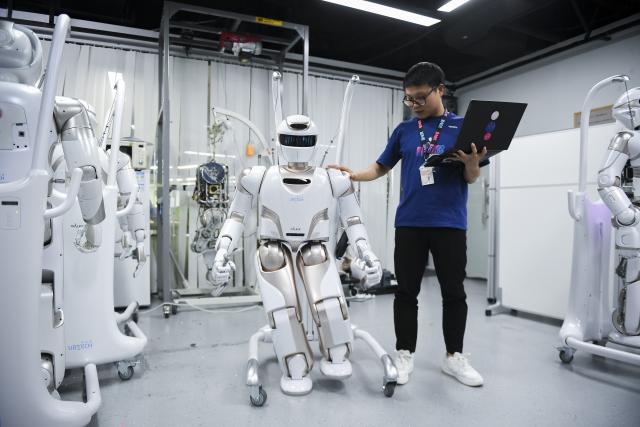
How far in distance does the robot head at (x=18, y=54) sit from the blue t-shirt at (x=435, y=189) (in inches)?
63.7

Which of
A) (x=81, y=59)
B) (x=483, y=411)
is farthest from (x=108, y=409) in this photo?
(x=81, y=59)

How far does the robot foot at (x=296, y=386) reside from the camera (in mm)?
1860

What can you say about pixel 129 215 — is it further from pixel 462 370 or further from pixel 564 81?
pixel 564 81

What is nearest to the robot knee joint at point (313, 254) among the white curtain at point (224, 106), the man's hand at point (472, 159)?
the man's hand at point (472, 159)

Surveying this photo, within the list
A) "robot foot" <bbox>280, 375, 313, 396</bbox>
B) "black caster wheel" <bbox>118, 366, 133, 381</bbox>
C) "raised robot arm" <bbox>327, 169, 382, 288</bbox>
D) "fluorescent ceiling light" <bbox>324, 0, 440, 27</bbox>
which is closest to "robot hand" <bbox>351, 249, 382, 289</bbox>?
"raised robot arm" <bbox>327, 169, 382, 288</bbox>

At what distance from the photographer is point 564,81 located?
4.68 metres

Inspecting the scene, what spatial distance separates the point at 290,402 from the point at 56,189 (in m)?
1.46

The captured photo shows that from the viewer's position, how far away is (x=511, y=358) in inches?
99.3

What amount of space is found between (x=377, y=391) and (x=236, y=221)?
1082 millimetres

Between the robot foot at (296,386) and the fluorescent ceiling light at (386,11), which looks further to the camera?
the fluorescent ceiling light at (386,11)

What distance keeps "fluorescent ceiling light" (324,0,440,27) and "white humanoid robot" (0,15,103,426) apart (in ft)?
9.55

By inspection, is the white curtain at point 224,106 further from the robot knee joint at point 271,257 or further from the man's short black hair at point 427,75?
the robot knee joint at point 271,257

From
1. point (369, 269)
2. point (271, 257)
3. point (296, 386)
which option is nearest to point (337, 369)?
point (296, 386)

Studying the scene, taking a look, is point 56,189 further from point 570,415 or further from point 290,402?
point 570,415
